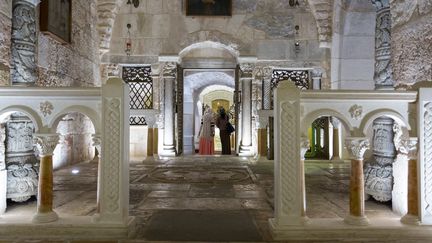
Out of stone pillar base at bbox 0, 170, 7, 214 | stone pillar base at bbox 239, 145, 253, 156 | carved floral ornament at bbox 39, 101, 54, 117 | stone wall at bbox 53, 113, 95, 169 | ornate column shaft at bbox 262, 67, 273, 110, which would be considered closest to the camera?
carved floral ornament at bbox 39, 101, 54, 117

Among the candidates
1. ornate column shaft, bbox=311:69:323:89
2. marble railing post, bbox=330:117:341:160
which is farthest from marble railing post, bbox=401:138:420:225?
ornate column shaft, bbox=311:69:323:89

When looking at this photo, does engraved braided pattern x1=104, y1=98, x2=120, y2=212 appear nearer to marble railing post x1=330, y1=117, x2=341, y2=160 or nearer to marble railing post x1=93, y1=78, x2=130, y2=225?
marble railing post x1=93, y1=78, x2=130, y2=225

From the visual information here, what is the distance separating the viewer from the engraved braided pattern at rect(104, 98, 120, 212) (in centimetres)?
240

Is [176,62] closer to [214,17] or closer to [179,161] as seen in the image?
[214,17]

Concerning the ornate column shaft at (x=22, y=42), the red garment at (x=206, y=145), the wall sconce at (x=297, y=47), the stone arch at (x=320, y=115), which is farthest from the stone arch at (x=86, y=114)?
the red garment at (x=206, y=145)

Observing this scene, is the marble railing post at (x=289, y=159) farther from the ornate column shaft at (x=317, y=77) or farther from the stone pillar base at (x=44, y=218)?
the ornate column shaft at (x=317, y=77)

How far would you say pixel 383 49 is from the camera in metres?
3.47

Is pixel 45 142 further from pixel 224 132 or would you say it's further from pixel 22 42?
pixel 224 132

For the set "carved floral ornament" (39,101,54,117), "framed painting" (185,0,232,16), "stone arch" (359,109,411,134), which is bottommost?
"stone arch" (359,109,411,134)

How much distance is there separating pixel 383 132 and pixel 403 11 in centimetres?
115

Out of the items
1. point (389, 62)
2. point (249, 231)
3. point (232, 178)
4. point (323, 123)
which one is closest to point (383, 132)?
point (389, 62)

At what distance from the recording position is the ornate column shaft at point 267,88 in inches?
289

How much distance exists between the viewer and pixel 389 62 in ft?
11.2

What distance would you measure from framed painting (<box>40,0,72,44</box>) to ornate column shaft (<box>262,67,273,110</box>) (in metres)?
3.89
